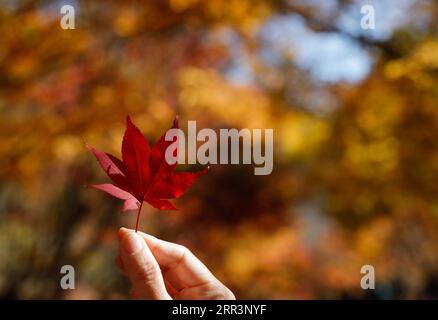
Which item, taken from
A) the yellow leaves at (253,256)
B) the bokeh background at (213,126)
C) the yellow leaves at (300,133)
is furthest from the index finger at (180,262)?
the yellow leaves at (253,256)

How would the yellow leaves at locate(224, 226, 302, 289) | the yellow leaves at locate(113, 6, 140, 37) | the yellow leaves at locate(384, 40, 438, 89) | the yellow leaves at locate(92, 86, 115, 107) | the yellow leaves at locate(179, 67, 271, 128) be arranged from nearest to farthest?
the yellow leaves at locate(384, 40, 438, 89) → the yellow leaves at locate(113, 6, 140, 37) → the yellow leaves at locate(92, 86, 115, 107) → the yellow leaves at locate(179, 67, 271, 128) → the yellow leaves at locate(224, 226, 302, 289)

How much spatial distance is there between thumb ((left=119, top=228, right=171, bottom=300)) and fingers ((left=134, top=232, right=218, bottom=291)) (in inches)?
2.5

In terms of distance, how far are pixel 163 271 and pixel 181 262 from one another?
53 millimetres

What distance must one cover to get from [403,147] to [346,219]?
292 centimetres

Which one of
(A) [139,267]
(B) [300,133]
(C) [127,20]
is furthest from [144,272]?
(B) [300,133]

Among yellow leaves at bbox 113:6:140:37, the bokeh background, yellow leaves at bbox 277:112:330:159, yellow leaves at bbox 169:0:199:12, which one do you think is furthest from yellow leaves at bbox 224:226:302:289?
yellow leaves at bbox 169:0:199:12

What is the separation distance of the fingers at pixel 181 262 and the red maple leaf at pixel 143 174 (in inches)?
2.0

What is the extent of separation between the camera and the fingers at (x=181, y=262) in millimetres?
715

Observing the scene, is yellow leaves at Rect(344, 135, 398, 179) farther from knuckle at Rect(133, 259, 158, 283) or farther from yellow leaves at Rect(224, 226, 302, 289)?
knuckle at Rect(133, 259, 158, 283)

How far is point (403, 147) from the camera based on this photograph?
12.2 ft

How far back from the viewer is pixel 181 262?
2.37 ft

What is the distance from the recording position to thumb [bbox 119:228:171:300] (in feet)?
2.09

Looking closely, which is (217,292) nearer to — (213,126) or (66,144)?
(66,144)
